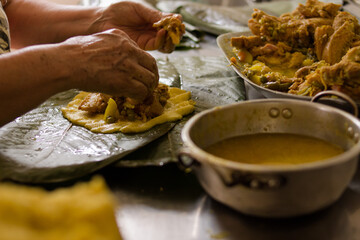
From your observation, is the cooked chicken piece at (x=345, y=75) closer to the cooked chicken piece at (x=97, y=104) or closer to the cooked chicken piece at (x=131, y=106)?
the cooked chicken piece at (x=131, y=106)

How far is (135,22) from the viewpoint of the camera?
109 inches

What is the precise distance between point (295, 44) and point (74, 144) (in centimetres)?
173

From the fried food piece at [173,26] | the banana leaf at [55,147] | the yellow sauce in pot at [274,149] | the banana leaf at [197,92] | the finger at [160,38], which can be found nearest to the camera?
the yellow sauce in pot at [274,149]

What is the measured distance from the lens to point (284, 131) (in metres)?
1.59

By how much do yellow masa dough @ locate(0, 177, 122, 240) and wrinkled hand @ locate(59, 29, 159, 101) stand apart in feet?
3.09

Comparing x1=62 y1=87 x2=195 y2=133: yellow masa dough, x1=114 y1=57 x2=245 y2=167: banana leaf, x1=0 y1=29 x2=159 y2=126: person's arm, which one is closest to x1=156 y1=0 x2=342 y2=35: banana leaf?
x1=114 y1=57 x2=245 y2=167: banana leaf

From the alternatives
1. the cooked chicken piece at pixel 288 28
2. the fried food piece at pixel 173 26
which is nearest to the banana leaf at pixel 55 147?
the fried food piece at pixel 173 26

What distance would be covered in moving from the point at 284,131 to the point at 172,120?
0.76 meters

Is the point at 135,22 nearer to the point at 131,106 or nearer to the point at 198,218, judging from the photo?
the point at 131,106

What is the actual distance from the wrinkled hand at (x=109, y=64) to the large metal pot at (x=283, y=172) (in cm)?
57

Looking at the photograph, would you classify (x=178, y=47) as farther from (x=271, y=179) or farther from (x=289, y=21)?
(x=271, y=179)

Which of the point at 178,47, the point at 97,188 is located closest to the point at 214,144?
the point at 97,188

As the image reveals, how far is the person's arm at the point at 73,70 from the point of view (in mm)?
1654

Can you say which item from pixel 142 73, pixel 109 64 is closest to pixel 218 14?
pixel 142 73
